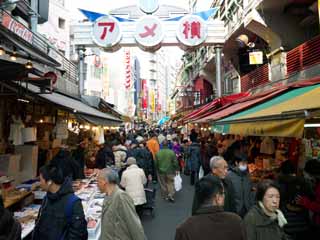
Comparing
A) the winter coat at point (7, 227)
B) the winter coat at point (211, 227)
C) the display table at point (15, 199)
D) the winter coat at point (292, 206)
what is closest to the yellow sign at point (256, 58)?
the winter coat at point (292, 206)

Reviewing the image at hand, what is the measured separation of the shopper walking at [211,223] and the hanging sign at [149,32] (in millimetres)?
14470

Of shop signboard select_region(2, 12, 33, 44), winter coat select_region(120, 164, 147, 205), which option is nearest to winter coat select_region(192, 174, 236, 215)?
winter coat select_region(120, 164, 147, 205)

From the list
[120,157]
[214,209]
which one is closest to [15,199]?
[214,209]

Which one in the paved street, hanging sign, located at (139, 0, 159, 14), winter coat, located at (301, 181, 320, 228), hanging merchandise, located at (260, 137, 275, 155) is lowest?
the paved street

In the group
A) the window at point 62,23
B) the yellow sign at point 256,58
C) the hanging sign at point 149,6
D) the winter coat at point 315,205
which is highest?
the window at point 62,23

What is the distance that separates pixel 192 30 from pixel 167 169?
8.84 m

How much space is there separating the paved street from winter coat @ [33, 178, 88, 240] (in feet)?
12.6

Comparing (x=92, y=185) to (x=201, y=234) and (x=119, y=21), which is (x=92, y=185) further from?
(x=119, y=21)

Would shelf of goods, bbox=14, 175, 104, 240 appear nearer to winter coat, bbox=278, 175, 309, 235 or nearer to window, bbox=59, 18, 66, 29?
winter coat, bbox=278, 175, 309, 235

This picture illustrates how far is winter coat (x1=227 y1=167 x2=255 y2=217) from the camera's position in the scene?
4.96m

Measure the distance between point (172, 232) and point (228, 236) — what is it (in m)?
5.33

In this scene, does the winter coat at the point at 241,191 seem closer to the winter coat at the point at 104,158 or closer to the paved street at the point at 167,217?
the paved street at the point at 167,217

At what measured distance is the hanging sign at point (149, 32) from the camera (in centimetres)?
1644

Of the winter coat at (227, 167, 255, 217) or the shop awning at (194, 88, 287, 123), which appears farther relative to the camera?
the shop awning at (194, 88, 287, 123)
